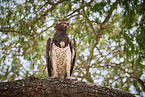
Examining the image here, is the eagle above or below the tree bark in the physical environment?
above

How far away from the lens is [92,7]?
4.84m

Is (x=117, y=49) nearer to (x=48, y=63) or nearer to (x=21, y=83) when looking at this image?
(x=48, y=63)

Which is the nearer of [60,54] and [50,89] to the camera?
[50,89]

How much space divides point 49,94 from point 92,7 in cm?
309

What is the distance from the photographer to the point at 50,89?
2.48 m

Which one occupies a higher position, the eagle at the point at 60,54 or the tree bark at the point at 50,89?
the eagle at the point at 60,54

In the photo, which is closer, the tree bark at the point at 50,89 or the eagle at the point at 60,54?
the tree bark at the point at 50,89

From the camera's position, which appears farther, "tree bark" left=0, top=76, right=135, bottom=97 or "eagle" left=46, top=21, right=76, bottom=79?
"eagle" left=46, top=21, right=76, bottom=79

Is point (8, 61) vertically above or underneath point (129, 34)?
underneath

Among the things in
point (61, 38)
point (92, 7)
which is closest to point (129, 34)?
point (92, 7)

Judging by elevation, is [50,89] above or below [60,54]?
below

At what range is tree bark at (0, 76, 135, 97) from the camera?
7.75 ft

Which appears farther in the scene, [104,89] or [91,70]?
[91,70]

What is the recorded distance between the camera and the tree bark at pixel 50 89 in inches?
93.0
